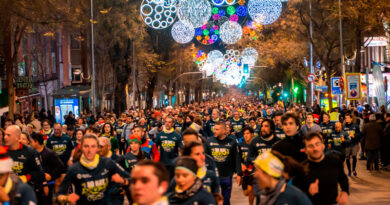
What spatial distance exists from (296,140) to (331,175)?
5.20 feet

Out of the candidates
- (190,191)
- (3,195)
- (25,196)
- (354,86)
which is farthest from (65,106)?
(190,191)

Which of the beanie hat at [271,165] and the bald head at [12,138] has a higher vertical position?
the bald head at [12,138]

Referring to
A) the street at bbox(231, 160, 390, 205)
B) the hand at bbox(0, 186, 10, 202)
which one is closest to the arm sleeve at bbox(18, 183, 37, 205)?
the hand at bbox(0, 186, 10, 202)

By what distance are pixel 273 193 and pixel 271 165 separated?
232 mm

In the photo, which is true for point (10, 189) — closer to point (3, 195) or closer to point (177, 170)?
point (3, 195)

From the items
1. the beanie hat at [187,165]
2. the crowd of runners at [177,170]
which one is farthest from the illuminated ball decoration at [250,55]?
the beanie hat at [187,165]

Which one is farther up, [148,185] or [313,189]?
[148,185]

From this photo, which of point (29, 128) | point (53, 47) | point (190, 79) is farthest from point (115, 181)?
point (190, 79)

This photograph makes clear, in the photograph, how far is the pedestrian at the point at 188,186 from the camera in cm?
569

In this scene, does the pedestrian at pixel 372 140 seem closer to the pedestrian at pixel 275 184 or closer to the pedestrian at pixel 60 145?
the pedestrian at pixel 60 145

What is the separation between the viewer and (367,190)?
14984 millimetres

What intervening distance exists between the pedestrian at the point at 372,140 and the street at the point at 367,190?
1.49 feet

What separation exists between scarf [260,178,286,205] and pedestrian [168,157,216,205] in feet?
2.18

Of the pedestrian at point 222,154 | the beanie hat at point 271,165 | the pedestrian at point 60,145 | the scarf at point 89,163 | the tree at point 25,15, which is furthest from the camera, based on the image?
the tree at point 25,15
